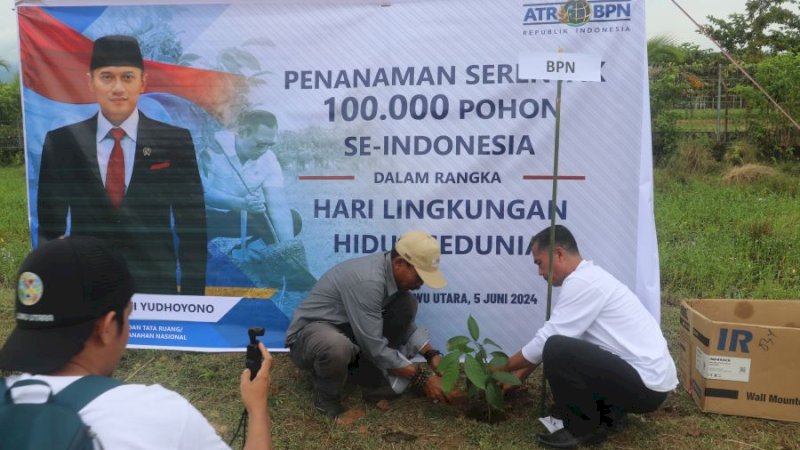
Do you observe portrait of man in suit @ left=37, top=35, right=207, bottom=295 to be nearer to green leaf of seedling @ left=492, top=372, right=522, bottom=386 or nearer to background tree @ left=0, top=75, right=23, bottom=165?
green leaf of seedling @ left=492, top=372, right=522, bottom=386

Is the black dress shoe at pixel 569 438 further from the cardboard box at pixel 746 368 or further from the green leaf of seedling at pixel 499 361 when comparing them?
the cardboard box at pixel 746 368

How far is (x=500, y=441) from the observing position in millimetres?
3375

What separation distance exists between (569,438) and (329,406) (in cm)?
122

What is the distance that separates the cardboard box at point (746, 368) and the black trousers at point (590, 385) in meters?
0.48

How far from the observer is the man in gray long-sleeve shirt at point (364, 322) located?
11.8ft

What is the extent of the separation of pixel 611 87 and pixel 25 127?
3523mm

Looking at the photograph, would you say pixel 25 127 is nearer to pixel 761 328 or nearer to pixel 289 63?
pixel 289 63

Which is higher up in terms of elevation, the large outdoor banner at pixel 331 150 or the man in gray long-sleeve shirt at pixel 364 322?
the large outdoor banner at pixel 331 150

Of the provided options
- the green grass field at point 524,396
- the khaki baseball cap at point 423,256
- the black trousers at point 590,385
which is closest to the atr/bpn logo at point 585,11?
the khaki baseball cap at point 423,256

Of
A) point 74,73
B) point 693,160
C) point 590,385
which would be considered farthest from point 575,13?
point 693,160

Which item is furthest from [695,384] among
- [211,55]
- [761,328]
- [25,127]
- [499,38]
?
[25,127]

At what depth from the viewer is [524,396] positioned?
12.7 ft

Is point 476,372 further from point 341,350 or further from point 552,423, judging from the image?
point 341,350

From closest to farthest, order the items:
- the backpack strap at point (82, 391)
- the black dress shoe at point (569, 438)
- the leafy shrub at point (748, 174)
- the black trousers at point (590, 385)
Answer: the backpack strap at point (82, 391) < the black trousers at point (590, 385) < the black dress shoe at point (569, 438) < the leafy shrub at point (748, 174)
